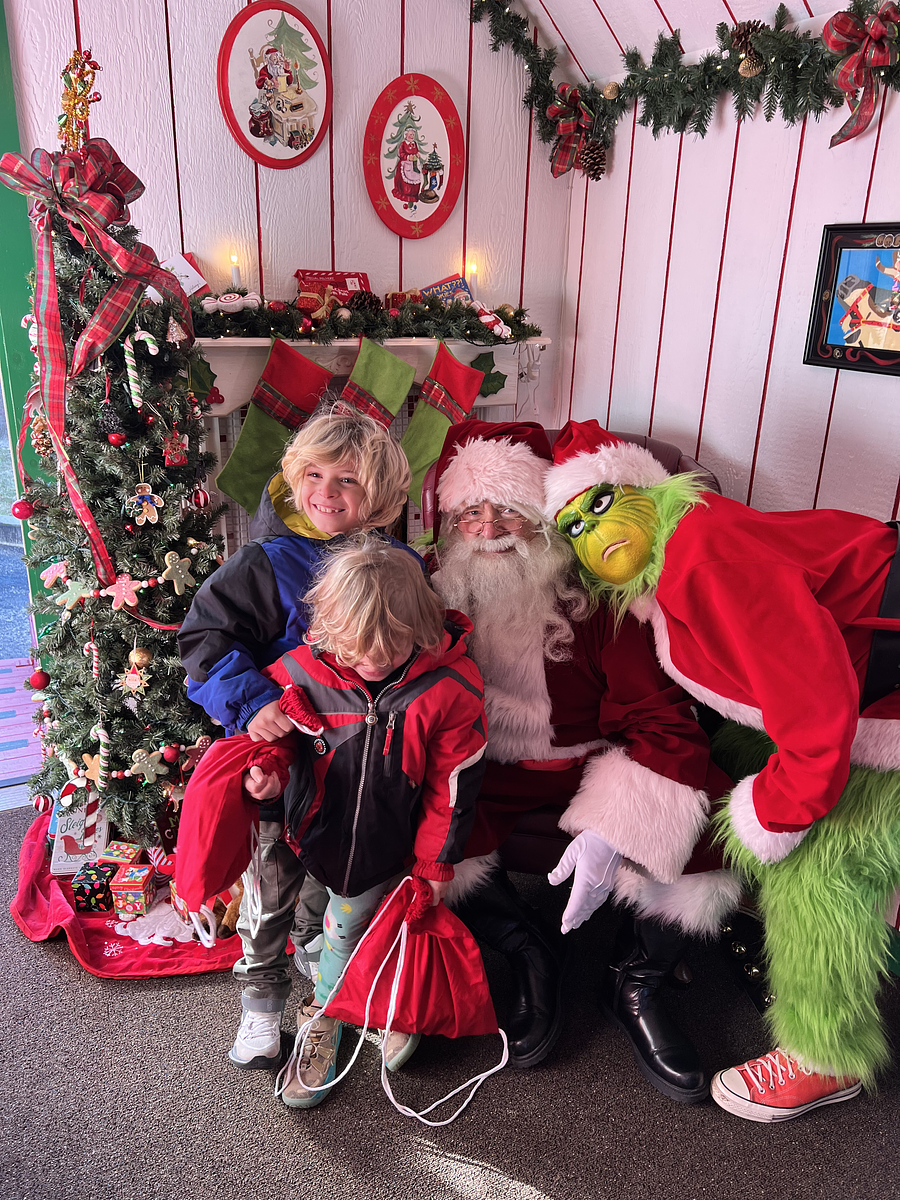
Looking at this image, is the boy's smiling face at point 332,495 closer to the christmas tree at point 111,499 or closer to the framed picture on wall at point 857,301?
the christmas tree at point 111,499

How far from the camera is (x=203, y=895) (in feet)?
5.39

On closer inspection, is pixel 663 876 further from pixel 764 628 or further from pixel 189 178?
pixel 189 178

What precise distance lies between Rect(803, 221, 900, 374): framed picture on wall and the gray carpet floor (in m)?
1.62

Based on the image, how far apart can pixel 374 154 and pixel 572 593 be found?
1.78m

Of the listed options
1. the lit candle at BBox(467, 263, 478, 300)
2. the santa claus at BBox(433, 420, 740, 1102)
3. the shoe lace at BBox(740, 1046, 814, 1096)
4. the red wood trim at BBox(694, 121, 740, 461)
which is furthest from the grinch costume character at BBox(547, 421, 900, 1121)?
the lit candle at BBox(467, 263, 478, 300)

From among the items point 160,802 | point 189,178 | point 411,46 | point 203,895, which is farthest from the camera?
point 411,46

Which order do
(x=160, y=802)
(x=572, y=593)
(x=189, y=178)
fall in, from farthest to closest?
1. (x=189, y=178)
2. (x=160, y=802)
3. (x=572, y=593)

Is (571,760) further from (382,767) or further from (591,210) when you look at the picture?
(591,210)

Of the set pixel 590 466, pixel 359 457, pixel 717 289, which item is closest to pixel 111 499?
pixel 359 457

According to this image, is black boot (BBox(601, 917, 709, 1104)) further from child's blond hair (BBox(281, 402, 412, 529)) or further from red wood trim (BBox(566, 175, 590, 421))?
red wood trim (BBox(566, 175, 590, 421))

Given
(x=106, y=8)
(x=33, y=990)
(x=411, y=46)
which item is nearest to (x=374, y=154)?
(x=411, y=46)

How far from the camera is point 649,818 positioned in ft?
5.82

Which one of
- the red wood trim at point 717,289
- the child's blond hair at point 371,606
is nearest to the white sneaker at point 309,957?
the child's blond hair at point 371,606

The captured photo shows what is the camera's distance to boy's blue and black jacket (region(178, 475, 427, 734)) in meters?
1.77
